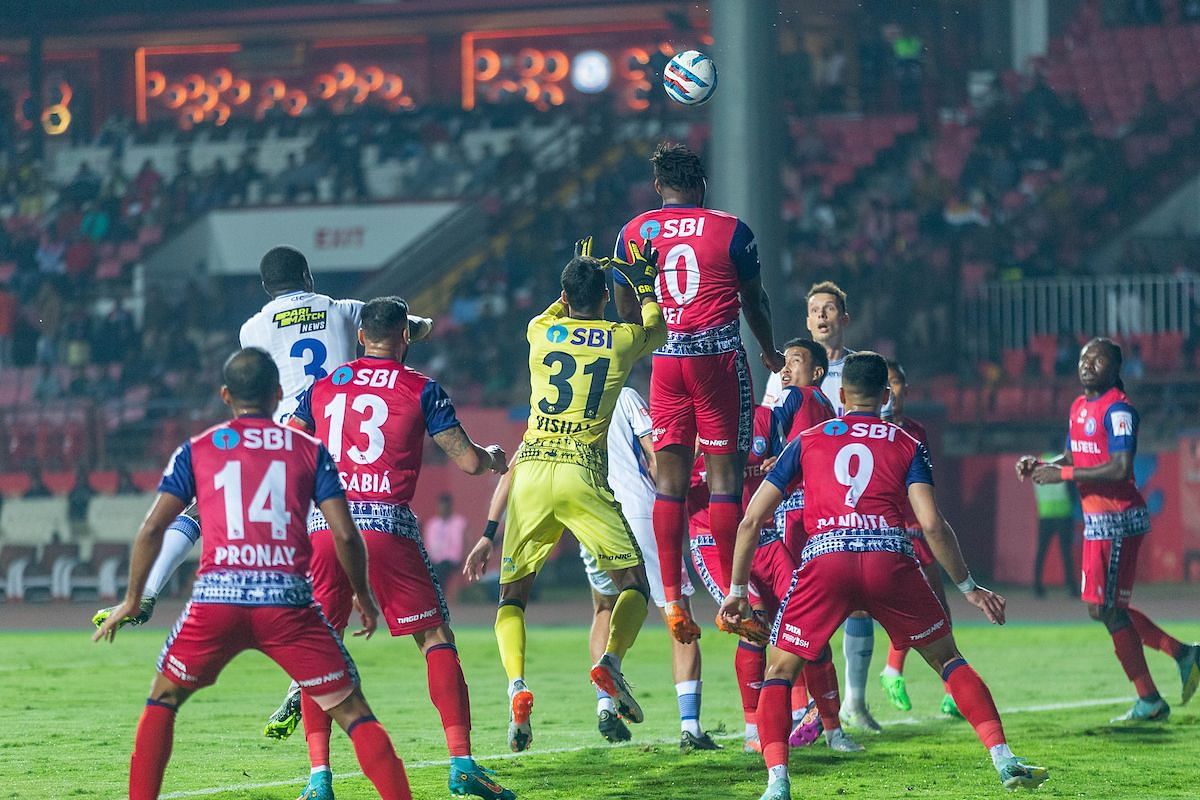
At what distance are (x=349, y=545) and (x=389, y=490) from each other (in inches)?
50.2

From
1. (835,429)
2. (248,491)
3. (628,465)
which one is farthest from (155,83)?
(248,491)

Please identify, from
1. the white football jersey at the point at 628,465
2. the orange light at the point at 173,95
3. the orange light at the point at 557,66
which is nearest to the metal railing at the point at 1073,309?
the white football jersey at the point at 628,465

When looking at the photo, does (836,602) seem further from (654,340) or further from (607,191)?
(607,191)

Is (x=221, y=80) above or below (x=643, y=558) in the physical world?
above

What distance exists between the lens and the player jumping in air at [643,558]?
9.66 m

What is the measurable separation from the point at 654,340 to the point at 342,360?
169 centimetres

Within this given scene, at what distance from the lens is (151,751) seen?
685cm

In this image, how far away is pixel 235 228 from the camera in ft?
Answer: 110

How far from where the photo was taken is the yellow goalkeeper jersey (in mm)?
9281

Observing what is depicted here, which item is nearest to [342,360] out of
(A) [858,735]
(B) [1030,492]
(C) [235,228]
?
(A) [858,735]

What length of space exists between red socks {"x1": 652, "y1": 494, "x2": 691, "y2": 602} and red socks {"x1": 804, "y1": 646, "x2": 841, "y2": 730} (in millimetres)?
876

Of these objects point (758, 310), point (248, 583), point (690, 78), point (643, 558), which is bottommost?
point (643, 558)

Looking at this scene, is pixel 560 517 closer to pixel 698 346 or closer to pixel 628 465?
pixel 698 346

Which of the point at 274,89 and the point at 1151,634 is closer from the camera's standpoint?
the point at 1151,634
